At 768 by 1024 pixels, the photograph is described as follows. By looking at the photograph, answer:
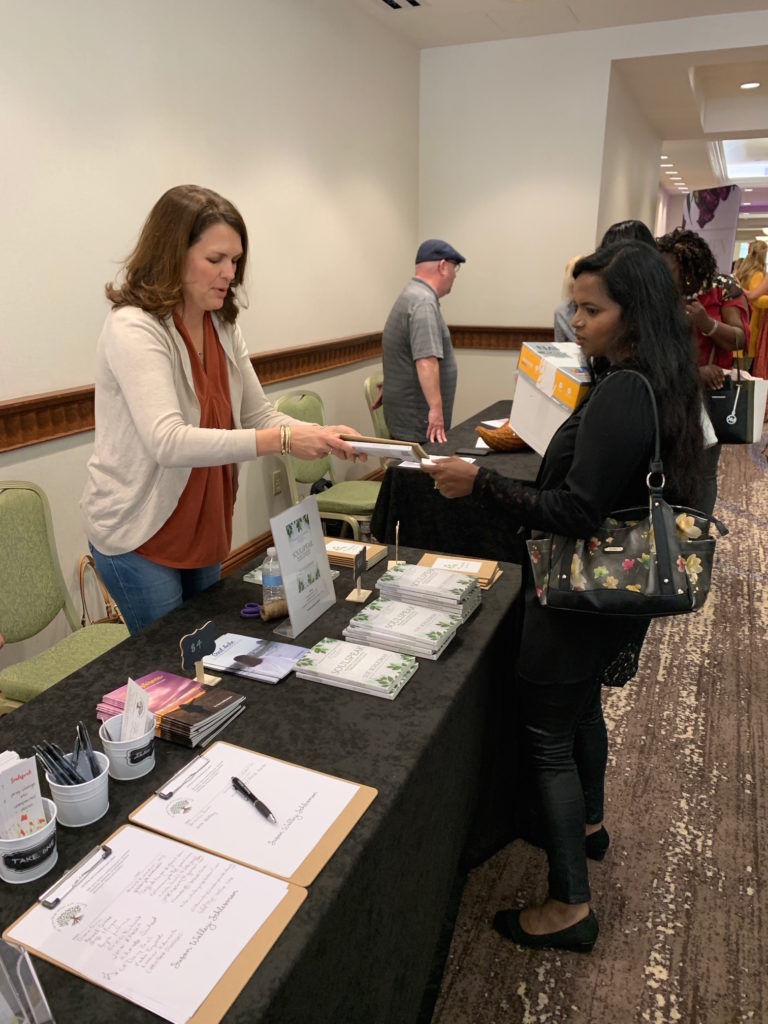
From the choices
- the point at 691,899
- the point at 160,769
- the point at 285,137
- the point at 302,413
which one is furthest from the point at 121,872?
the point at 285,137

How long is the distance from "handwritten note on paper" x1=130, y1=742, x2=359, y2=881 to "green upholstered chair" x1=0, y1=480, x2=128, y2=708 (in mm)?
992

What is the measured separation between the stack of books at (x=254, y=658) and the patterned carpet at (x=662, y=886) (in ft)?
2.70

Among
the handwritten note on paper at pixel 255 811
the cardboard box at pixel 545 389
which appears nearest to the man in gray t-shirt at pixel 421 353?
the cardboard box at pixel 545 389

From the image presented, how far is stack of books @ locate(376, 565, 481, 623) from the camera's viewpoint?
1.56 meters

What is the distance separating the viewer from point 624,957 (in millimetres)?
1634

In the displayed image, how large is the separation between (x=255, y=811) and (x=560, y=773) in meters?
0.80

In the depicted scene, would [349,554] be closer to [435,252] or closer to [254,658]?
[254,658]

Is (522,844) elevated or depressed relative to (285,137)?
depressed

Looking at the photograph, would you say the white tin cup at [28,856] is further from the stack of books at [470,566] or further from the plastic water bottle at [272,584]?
the stack of books at [470,566]

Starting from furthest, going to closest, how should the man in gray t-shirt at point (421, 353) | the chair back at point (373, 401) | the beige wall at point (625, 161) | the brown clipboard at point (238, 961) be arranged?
the beige wall at point (625, 161)
the chair back at point (373, 401)
the man in gray t-shirt at point (421, 353)
the brown clipboard at point (238, 961)

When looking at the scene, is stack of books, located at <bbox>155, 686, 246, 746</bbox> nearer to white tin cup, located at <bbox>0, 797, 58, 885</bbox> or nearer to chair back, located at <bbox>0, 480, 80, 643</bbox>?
white tin cup, located at <bbox>0, 797, 58, 885</bbox>

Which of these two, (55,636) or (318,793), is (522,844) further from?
(55,636)

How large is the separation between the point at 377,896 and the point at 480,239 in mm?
5155

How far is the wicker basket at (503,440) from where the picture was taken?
300 centimetres
